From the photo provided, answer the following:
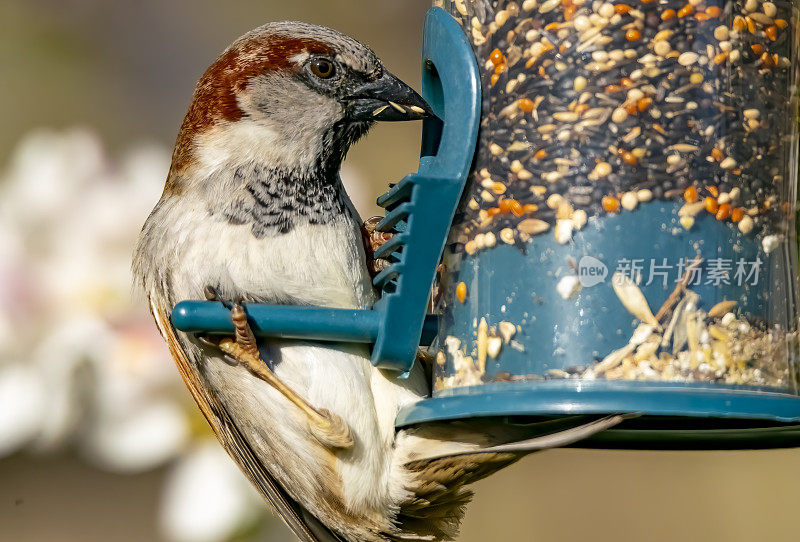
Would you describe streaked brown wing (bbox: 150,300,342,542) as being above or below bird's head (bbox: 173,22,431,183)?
below

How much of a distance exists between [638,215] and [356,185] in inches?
50.5

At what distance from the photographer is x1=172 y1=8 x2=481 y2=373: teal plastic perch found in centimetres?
284

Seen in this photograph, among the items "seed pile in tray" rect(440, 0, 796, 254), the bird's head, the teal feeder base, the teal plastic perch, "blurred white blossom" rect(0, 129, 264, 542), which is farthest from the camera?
"blurred white blossom" rect(0, 129, 264, 542)

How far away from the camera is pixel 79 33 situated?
4.45 metres

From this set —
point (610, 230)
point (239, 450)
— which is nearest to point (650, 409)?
point (610, 230)

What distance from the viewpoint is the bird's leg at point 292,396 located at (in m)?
2.95

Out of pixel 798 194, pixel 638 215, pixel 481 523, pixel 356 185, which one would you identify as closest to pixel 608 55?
pixel 638 215

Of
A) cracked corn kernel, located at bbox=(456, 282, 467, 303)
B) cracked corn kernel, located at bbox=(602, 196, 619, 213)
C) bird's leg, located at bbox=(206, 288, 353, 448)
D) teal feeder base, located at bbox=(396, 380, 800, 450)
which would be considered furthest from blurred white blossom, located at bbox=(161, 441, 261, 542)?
cracked corn kernel, located at bbox=(602, 196, 619, 213)

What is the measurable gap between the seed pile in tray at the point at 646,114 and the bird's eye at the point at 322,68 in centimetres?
58

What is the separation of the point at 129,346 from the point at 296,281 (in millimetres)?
669

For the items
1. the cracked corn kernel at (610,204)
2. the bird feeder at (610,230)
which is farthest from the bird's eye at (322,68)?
the cracked corn kernel at (610,204)

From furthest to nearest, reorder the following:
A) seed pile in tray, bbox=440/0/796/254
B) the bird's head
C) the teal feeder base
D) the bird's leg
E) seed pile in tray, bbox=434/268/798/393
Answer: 1. the bird's head
2. the bird's leg
3. seed pile in tray, bbox=440/0/796/254
4. seed pile in tray, bbox=434/268/798/393
5. the teal feeder base

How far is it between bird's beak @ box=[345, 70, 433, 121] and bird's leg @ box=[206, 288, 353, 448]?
728 mm

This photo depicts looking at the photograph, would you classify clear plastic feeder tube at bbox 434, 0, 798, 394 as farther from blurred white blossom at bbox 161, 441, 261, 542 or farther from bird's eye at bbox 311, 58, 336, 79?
blurred white blossom at bbox 161, 441, 261, 542
